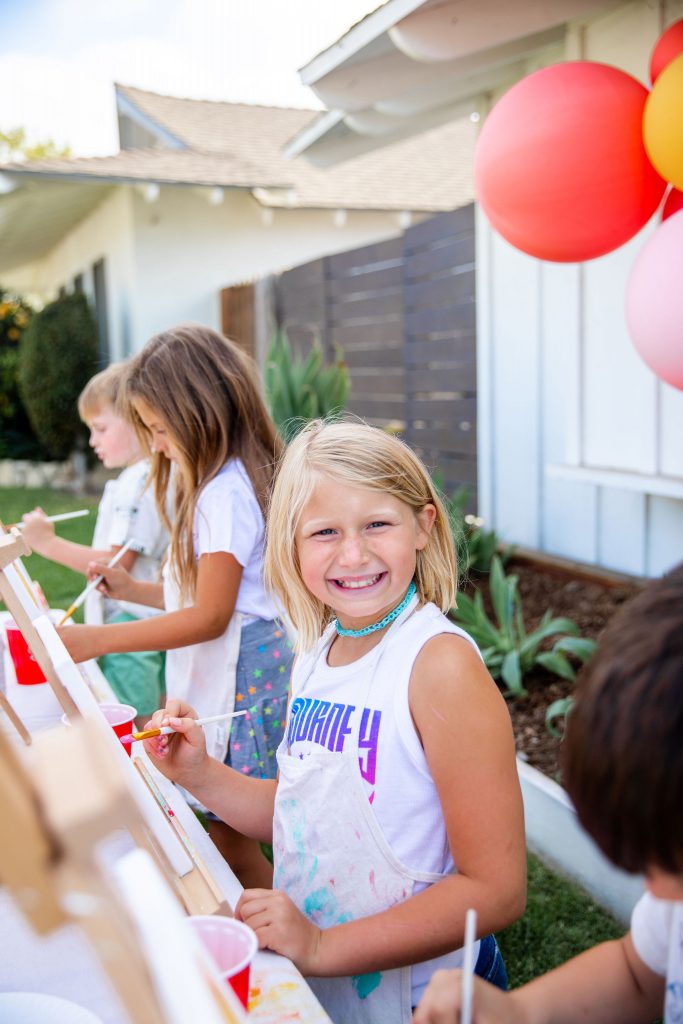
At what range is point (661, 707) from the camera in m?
0.73

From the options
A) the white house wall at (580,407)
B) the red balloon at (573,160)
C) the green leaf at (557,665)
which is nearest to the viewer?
the red balloon at (573,160)

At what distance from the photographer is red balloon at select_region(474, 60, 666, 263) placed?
2.54 m

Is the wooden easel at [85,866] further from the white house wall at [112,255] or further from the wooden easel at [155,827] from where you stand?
the white house wall at [112,255]

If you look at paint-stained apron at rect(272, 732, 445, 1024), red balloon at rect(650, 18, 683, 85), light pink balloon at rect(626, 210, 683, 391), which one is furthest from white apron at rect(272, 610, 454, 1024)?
red balloon at rect(650, 18, 683, 85)

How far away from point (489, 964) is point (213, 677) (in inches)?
43.7

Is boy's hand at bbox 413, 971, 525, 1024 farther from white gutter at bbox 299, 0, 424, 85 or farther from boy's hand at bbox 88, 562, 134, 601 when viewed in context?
white gutter at bbox 299, 0, 424, 85

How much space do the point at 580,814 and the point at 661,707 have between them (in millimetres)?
138

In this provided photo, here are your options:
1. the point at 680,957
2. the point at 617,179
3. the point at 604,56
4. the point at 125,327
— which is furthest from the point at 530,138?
the point at 125,327

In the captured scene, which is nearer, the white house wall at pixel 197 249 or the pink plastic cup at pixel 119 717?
the pink plastic cup at pixel 119 717

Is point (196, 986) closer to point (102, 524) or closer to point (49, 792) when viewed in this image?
point (49, 792)

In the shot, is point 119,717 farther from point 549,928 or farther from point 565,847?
point 565,847

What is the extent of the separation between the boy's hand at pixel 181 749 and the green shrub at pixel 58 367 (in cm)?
1010

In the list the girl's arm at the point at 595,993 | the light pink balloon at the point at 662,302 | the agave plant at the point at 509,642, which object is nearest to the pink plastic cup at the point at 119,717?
the girl's arm at the point at 595,993

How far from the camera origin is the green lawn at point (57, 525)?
6.75 m
